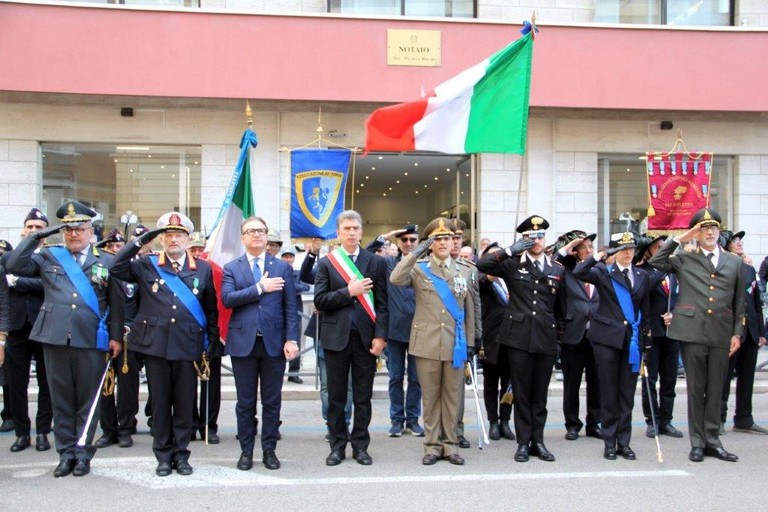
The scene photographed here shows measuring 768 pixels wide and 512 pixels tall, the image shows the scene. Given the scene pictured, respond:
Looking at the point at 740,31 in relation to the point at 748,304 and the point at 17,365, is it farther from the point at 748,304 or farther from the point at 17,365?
the point at 17,365

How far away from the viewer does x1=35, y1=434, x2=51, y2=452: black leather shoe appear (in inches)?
268

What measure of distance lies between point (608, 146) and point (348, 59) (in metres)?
5.62

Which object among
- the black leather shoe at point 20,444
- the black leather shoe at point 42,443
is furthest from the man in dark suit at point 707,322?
the black leather shoe at point 20,444

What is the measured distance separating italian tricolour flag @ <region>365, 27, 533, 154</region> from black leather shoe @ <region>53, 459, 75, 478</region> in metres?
4.04

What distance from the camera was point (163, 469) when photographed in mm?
5969

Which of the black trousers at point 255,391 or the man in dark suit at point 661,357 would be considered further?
the man in dark suit at point 661,357

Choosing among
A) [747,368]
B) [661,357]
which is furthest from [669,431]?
[747,368]

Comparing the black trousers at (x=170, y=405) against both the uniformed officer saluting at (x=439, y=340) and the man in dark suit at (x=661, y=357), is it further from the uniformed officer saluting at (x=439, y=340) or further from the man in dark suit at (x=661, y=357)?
the man in dark suit at (x=661, y=357)

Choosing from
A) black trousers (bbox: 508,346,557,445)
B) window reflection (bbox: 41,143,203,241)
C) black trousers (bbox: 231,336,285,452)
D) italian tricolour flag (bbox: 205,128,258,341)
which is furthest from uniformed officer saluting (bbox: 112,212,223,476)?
window reflection (bbox: 41,143,203,241)

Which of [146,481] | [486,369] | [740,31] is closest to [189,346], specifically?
[146,481]

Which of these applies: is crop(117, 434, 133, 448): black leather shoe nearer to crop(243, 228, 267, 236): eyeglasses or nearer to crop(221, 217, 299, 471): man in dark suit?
crop(221, 217, 299, 471): man in dark suit

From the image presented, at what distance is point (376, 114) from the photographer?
7820mm

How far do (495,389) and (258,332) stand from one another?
2754 millimetres

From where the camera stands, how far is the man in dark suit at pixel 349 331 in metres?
6.33
